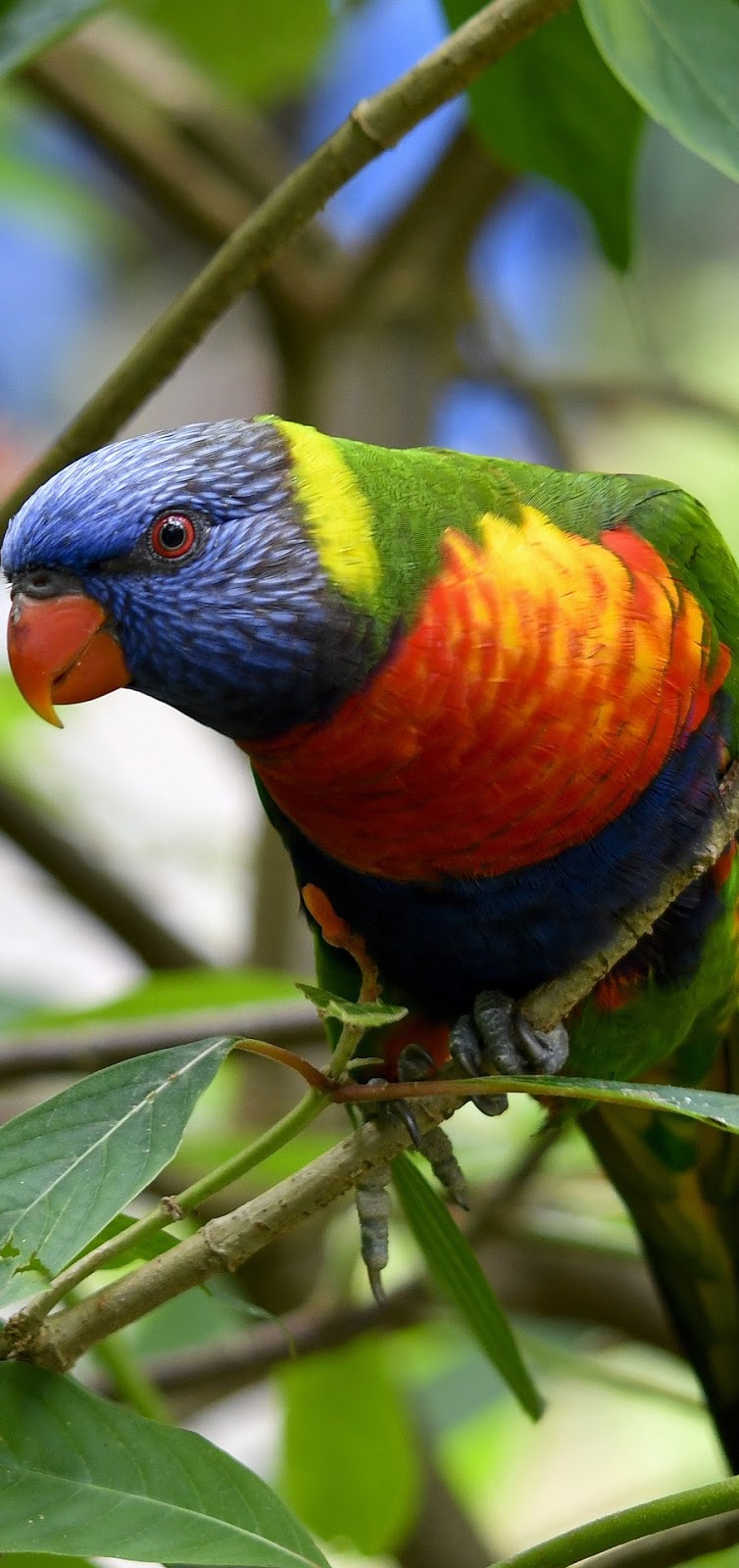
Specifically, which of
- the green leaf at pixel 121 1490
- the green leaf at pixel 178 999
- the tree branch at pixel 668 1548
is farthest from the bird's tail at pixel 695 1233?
the green leaf at pixel 121 1490

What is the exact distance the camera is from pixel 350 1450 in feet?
7.79

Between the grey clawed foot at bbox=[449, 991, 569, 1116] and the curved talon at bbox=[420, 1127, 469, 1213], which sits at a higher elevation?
the grey clawed foot at bbox=[449, 991, 569, 1116]

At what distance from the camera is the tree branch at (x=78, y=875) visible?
9.16 feet

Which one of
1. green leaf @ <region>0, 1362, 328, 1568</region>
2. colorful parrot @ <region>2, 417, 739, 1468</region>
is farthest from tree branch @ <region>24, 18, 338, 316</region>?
green leaf @ <region>0, 1362, 328, 1568</region>

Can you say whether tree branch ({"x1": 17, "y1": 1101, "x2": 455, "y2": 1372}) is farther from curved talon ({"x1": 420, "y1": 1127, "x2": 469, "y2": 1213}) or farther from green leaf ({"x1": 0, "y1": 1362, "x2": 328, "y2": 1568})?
curved talon ({"x1": 420, "y1": 1127, "x2": 469, "y2": 1213})

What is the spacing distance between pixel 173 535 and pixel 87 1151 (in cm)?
63

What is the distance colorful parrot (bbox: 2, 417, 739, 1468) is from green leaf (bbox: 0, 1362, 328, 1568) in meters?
0.45

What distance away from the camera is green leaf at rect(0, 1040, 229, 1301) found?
1145 mm

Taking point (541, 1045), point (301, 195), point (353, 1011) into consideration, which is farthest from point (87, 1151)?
A: point (301, 195)

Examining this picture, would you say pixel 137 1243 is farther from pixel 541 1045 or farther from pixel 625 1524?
pixel 541 1045

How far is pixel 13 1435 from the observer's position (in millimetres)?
1222

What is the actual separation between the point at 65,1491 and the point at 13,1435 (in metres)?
0.06

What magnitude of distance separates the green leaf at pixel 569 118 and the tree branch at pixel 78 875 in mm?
1565

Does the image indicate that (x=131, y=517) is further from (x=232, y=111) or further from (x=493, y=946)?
(x=232, y=111)
